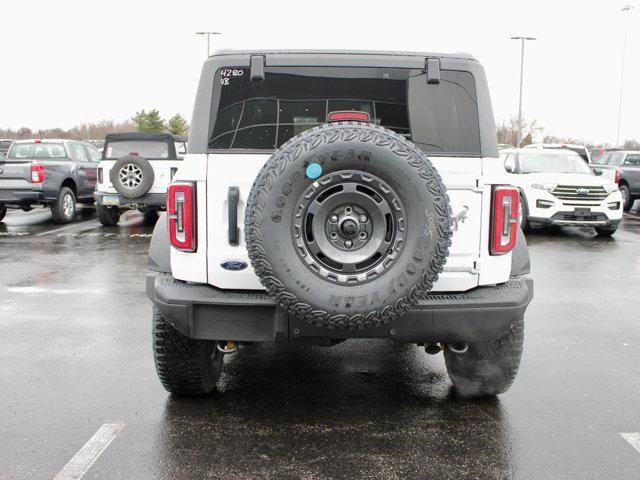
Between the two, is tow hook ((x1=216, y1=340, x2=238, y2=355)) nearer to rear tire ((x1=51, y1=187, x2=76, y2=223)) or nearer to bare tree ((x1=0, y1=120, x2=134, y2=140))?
rear tire ((x1=51, y1=187, x2=76, y2=223))

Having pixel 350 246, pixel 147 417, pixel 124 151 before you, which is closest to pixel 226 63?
pixel 350 246

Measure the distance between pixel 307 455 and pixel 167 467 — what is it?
2.31 feet

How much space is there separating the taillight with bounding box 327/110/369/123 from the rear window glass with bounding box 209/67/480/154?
23cm

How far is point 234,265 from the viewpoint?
143 inches

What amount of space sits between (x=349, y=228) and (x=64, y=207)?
12.4 m

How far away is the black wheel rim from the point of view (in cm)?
323

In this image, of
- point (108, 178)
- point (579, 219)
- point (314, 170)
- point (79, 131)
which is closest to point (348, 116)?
point (314, 170)

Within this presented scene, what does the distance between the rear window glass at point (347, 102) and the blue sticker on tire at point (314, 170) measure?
732 mm

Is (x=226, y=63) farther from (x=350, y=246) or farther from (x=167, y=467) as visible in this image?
(x=167, y=467)

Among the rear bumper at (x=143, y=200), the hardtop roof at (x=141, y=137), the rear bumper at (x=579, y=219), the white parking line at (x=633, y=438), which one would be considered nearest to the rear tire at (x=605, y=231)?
the rear bumper at (x=579, y=219)

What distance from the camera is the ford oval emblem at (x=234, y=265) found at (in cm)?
362

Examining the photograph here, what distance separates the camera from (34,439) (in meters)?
3.69

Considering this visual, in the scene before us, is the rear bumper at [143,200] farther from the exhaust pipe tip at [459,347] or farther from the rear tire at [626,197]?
the rear tire at [626,197]

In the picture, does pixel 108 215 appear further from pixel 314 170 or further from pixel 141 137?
pixel 314 170
